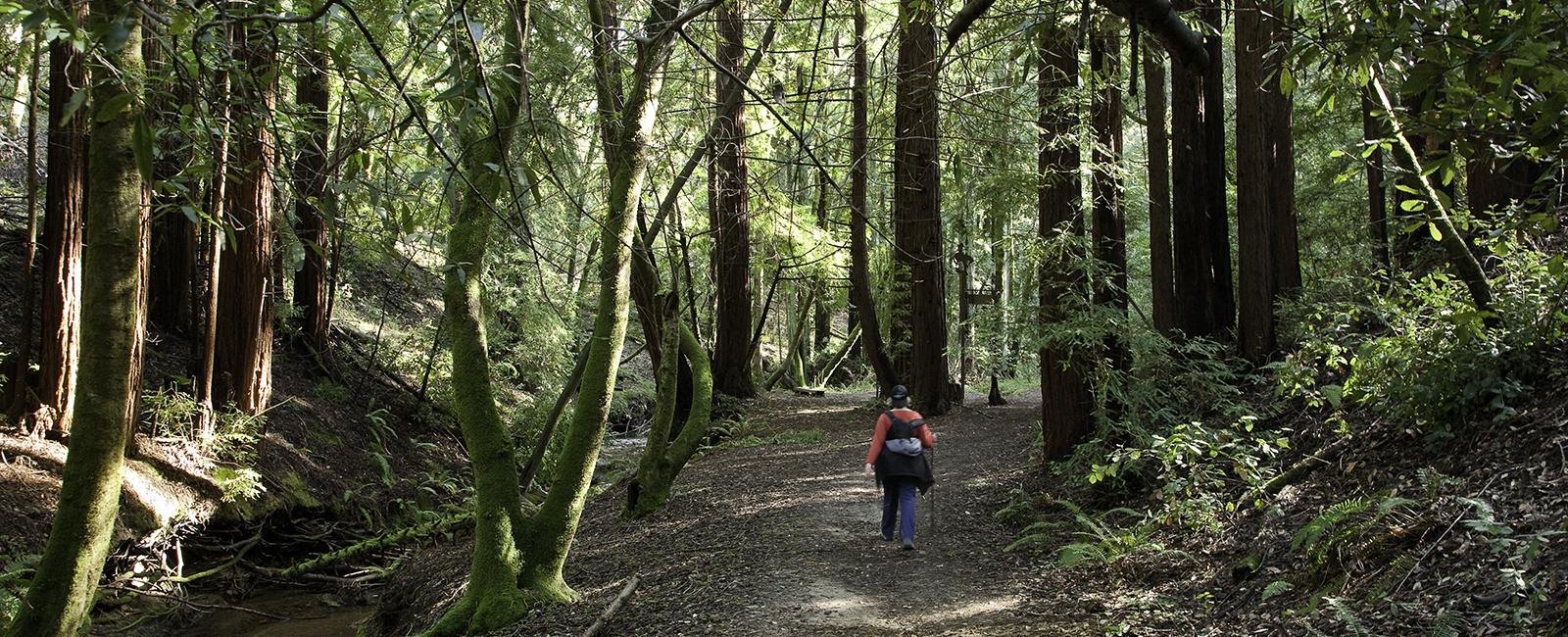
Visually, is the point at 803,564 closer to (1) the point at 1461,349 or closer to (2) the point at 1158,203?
(1) the point at 1461,349

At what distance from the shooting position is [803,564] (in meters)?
8.20

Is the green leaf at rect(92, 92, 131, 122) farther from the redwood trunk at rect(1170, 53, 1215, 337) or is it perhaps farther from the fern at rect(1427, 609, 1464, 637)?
the redwood trunk at rect(1170, 53, 1215, 337)

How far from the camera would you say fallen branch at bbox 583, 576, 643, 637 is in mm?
7019

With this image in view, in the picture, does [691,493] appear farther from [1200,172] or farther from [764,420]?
[1200,172]

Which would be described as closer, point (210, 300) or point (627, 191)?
point (627, 191)

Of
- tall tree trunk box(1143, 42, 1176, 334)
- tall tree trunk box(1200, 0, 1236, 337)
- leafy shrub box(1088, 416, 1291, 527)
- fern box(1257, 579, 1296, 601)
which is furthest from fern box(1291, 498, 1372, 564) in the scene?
tall tree trunk box(1143, 42, 1176, 334)

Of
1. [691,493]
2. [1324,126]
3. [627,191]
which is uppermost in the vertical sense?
[1324,126]

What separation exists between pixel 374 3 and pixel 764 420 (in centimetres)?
1288

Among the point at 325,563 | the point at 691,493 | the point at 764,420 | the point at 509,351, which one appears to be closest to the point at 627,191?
the point at 691,493

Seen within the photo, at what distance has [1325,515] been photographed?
19.4 ft

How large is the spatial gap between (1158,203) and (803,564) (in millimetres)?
7708

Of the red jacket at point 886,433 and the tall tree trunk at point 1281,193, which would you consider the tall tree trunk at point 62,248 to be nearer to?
the red jacket at point 886,433

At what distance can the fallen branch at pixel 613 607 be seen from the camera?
7.02 metres

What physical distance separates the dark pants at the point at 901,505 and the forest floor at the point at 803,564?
18 centimetres
